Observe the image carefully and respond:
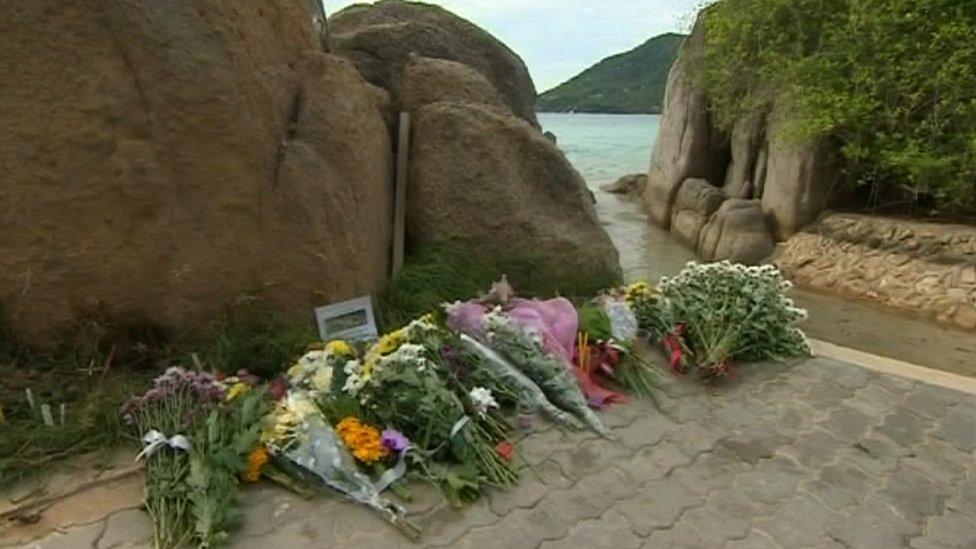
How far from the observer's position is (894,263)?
7492 millimetres

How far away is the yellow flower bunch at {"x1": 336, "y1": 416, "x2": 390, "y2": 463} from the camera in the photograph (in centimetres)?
230

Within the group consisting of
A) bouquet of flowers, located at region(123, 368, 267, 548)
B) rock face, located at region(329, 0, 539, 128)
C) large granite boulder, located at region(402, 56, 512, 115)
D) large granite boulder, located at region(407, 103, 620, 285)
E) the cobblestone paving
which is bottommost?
the cobblestone paving

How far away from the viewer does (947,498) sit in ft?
7.92

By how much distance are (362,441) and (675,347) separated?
2012 mm

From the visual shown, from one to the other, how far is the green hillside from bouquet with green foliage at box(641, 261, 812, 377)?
39452mm

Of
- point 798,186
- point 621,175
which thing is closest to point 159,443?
point 798,186

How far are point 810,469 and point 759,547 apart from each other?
65cm

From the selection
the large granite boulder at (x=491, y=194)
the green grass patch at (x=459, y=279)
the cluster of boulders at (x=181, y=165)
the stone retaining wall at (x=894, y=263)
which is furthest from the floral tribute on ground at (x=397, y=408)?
the stone retaining wall at (x=894, y=263)

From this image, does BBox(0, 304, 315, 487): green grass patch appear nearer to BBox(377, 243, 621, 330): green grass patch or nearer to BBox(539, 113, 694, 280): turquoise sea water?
BBox(377, 243, 621, 330): green grass patch

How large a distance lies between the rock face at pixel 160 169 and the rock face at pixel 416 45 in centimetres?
150

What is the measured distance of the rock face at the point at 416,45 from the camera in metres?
4.84

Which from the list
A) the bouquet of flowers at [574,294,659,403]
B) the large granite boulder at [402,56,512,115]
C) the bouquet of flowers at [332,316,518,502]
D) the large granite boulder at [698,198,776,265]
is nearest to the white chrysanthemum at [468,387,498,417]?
the bouquet of flowers at [332,316,518,502]

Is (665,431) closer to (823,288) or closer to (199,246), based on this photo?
(199,246)

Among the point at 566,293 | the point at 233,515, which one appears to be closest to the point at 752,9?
the point at 566,293
